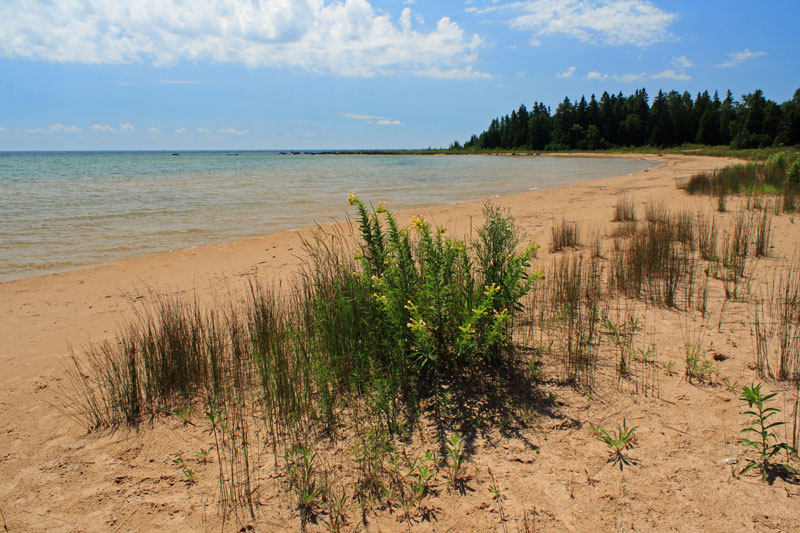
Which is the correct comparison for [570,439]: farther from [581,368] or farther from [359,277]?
[359,277]

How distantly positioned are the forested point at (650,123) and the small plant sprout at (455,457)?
76207mm

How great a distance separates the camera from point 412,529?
199 centimetres

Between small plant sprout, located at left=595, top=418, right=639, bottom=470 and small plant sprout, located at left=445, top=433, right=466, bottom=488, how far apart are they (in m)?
0.76

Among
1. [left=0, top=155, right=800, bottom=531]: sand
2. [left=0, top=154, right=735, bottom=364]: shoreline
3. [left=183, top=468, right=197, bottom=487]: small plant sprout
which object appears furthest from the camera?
[left=0, top=154, right=735, bottom=364]: shoreline

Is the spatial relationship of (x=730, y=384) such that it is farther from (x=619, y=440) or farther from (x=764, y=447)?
(x=619, y=440)

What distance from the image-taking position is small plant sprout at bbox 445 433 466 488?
7.39 ft

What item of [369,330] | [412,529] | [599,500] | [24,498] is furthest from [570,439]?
[24,498]

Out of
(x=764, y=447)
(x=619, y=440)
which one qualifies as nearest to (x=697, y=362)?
(x=764, y=447)

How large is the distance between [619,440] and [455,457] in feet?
2.95

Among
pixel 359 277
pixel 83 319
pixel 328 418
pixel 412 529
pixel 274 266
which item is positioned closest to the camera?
pixel 412 529

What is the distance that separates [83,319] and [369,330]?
4180 mm

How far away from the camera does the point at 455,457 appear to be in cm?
232

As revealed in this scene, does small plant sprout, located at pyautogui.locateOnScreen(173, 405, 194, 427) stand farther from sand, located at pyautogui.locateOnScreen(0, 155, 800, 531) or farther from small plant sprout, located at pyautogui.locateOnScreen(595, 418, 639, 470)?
small plant sprout, located at pyautogui.locateOnScreen(595, 418, 639, 470)

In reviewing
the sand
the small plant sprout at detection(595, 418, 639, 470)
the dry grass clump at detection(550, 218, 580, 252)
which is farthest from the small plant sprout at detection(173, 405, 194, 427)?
the dry grass clump at detection(550, 218, 580, 252)
